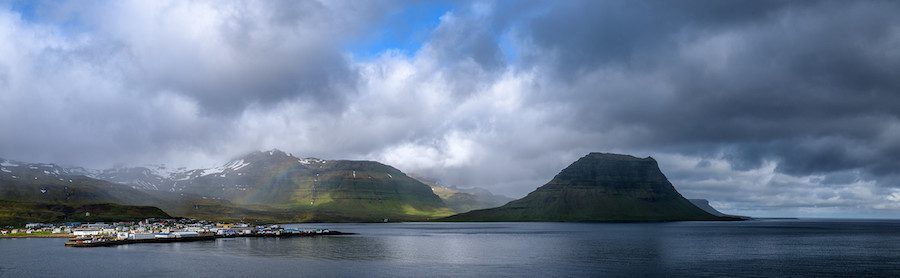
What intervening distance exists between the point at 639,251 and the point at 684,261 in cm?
3093

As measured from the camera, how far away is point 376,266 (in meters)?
122

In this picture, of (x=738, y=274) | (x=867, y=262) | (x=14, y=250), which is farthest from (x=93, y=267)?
(x=867, y=262)

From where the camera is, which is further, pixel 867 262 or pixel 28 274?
pixel 867 262

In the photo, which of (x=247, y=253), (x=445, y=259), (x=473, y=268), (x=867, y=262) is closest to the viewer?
(x=473, y=268)

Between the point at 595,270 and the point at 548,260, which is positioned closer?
the point at 595,270

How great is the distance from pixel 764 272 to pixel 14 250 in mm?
172894

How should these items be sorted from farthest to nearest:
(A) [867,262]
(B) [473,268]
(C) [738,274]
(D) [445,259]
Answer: (D) [445,259], (A) [867,262], (B) [473,268], (C) [738,274]

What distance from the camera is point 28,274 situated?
107250 mm

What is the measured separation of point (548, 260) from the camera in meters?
135

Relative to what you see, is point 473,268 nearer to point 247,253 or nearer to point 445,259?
point 445,259

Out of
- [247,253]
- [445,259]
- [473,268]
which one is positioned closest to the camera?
[473,268]

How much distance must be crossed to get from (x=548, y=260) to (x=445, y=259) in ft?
72.8

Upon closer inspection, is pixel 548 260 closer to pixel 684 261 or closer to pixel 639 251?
pixel 684 261

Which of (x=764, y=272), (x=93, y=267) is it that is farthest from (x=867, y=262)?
(x=93, y=267)
